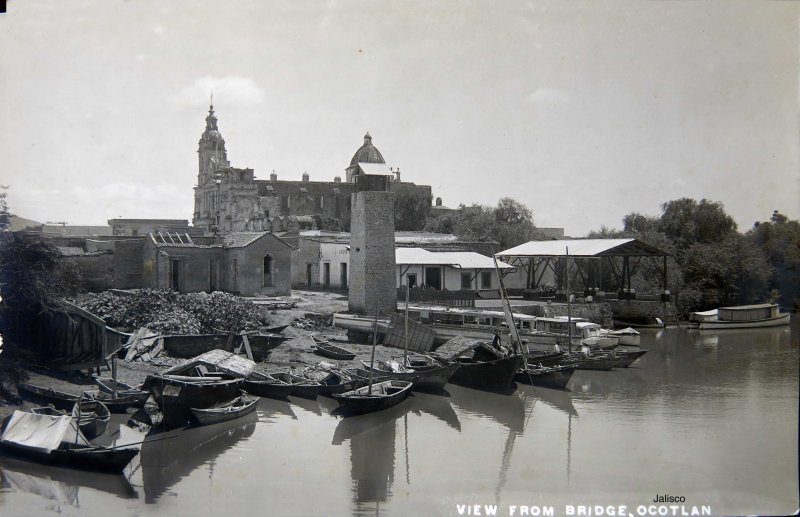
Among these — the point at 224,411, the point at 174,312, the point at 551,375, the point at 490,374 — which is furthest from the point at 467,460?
the point at 174,312

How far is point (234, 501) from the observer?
11773 millimetres

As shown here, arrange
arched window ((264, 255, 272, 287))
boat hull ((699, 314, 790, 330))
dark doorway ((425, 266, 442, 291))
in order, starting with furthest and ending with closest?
dark doorway ((425, 266, 442, 291)) < boat hull ((699, 314, 790, 330)) < arched window ((264, 255, 272, 287))

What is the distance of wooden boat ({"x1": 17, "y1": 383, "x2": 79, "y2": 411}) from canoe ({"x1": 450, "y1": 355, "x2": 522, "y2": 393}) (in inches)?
358

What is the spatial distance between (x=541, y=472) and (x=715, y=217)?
29.7 meters

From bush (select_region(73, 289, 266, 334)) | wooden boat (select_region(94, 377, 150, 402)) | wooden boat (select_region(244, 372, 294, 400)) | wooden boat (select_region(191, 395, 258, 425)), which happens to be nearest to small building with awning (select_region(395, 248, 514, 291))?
bush (select_region(73, 289, 266, 334))

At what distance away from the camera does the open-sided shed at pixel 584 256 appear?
30.0 metres

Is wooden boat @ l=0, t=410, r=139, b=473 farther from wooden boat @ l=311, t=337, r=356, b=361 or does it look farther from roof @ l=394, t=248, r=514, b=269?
roof @ l=394, t=248, r=514, b=269

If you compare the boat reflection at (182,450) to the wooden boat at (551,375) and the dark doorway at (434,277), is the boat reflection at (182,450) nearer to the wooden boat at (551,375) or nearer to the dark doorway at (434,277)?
the wooden boat at (551,375)

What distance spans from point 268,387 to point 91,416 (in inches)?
→ 179

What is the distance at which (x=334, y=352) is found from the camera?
21266mm

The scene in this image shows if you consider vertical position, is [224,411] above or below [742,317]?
below

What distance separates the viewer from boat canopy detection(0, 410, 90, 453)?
1238 centimetres

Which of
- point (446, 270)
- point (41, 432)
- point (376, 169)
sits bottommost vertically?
point (41, 432)

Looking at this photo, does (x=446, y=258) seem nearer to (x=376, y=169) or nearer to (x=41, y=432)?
(x=376, y=169)
